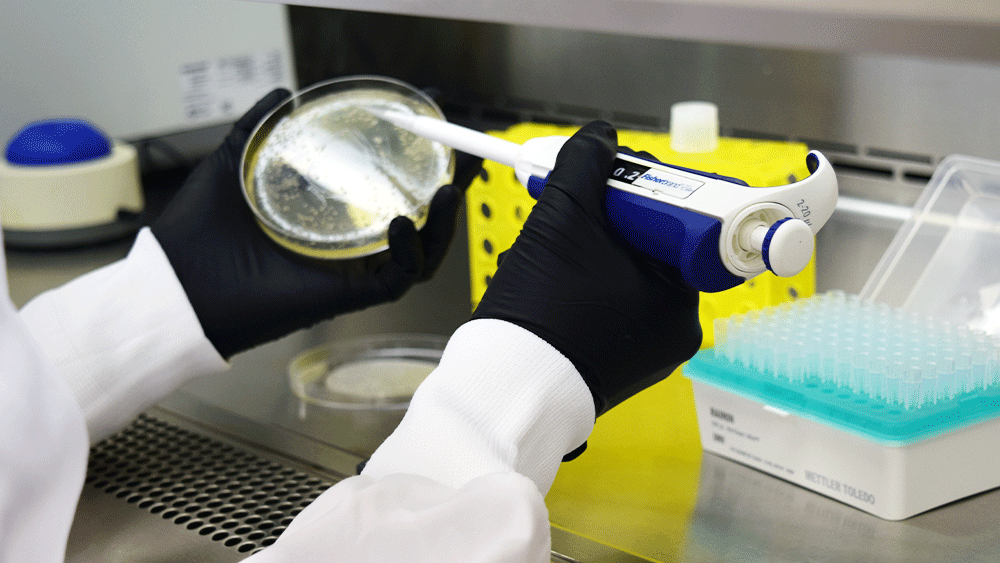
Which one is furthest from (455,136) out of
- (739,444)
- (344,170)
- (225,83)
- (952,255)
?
(225,83)

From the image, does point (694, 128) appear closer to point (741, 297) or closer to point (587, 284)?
point (741, 297)

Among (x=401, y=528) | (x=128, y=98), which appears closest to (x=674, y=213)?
(x=401, y=528)

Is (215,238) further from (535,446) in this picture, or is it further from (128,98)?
(128,98)

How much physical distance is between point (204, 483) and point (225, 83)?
114 centimetres

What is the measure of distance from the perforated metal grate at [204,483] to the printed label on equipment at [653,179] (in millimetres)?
434

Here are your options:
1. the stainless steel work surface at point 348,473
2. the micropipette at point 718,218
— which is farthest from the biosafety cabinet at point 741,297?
the micropipette at point 718,218

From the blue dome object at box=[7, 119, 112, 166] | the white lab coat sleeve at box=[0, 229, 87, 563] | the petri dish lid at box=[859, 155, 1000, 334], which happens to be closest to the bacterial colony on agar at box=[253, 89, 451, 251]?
the white lab coat sleeve at box=[0, 229, 87, 563]

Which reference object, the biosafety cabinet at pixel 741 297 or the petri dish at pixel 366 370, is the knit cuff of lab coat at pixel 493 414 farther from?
the petri dish at pixel 366 370

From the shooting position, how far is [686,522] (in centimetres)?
80

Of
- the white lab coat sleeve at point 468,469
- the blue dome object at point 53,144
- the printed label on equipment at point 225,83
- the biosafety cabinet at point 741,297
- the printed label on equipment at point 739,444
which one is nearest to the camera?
the biosafety cabinet at point 741,297

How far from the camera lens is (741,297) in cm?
106

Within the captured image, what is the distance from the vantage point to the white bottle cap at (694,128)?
1.10 m

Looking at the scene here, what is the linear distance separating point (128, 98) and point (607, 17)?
1460 mm

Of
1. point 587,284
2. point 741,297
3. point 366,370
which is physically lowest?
point 366,370
